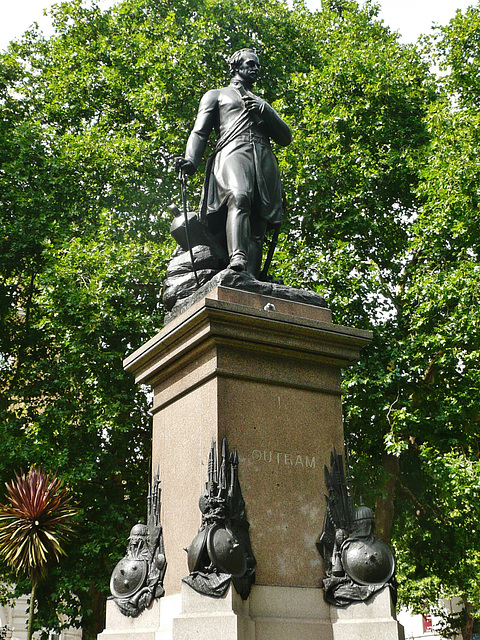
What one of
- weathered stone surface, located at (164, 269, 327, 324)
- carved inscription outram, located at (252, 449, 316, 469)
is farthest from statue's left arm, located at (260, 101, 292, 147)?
carved inscription outram, located at (252, 449, 316, 469)

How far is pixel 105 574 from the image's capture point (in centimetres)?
1571

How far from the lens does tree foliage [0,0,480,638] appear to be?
15594 mm

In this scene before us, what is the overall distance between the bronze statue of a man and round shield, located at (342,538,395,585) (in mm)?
2621

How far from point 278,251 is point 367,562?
11.7 meters

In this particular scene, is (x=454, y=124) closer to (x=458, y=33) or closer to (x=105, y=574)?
(x=458, y=33)

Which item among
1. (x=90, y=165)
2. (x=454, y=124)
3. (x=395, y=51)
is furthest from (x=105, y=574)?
(x=395, y=51)

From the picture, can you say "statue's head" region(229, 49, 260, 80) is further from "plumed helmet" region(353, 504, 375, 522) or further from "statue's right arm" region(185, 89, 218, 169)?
"plumed helmet" region(353, 504, 375, 522)

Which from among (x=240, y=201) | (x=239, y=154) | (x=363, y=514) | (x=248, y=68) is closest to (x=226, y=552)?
(x=363, y=514)

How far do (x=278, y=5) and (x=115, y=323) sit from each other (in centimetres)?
1092

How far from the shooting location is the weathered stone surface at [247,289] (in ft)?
20.6

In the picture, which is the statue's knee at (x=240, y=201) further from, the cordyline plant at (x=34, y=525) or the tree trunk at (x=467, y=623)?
the tree trunk at (x=467, y=623)

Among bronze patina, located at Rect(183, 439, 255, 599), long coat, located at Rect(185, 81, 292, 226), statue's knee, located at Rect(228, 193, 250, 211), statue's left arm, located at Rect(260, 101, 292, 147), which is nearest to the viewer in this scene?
bronze patina, located at Rect(183, 439, 255, 599)

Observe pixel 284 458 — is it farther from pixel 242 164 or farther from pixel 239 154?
pixel 239 154

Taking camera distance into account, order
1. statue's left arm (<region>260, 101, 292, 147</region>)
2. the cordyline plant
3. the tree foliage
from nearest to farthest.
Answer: statue's left arm (<region>260, 101, 292, 147</region>) → the cordyline plant → the tree foliage
